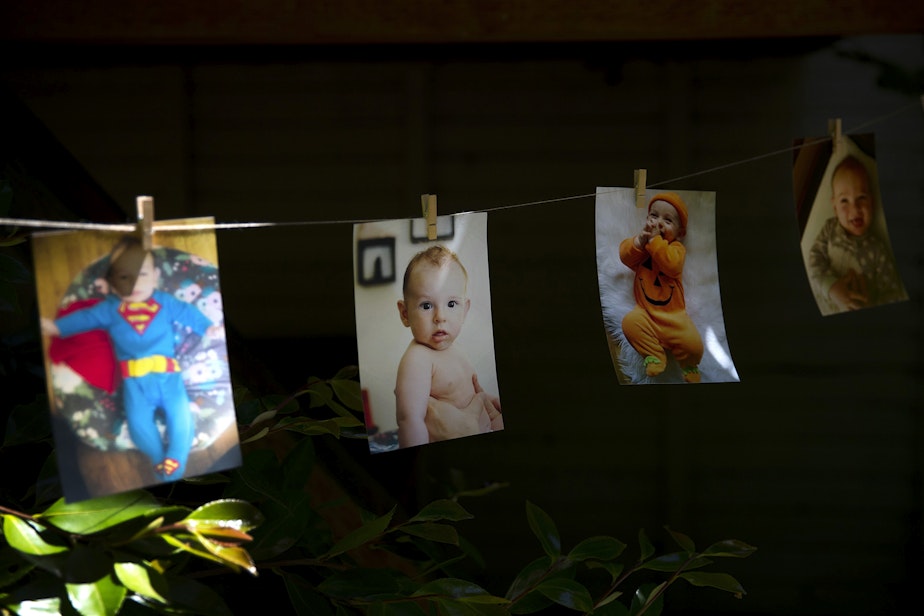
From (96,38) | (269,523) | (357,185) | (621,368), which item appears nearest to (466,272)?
(621,368)

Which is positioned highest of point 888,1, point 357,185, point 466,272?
point 888,1

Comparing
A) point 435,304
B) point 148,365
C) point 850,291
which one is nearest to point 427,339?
point 435,304

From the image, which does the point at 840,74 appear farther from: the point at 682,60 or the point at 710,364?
the point at 710,364

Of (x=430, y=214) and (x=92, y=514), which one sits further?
(x=430, y=214)

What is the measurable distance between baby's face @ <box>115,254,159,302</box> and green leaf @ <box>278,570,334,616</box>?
323mm

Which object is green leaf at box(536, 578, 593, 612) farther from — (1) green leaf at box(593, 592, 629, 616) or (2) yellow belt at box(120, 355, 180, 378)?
(2) yellow belt at box(120, 355, 180, 378)

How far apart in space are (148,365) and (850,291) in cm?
79

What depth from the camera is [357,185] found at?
210cm

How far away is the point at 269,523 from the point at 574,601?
30 centimetres

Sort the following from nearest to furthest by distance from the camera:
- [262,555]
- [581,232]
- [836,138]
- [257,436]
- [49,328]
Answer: [49,328]
[262,555]
[257,436]
[836,138]
[581,232]

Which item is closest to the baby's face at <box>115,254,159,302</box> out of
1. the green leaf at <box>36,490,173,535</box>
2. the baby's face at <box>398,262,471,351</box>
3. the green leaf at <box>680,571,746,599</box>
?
the green leaf at <box>36,490,173,535</box>

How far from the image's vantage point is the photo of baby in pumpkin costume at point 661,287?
3.09 ft

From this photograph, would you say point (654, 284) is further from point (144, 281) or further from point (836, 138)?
point (144, 281)

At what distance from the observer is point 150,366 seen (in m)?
0.65
